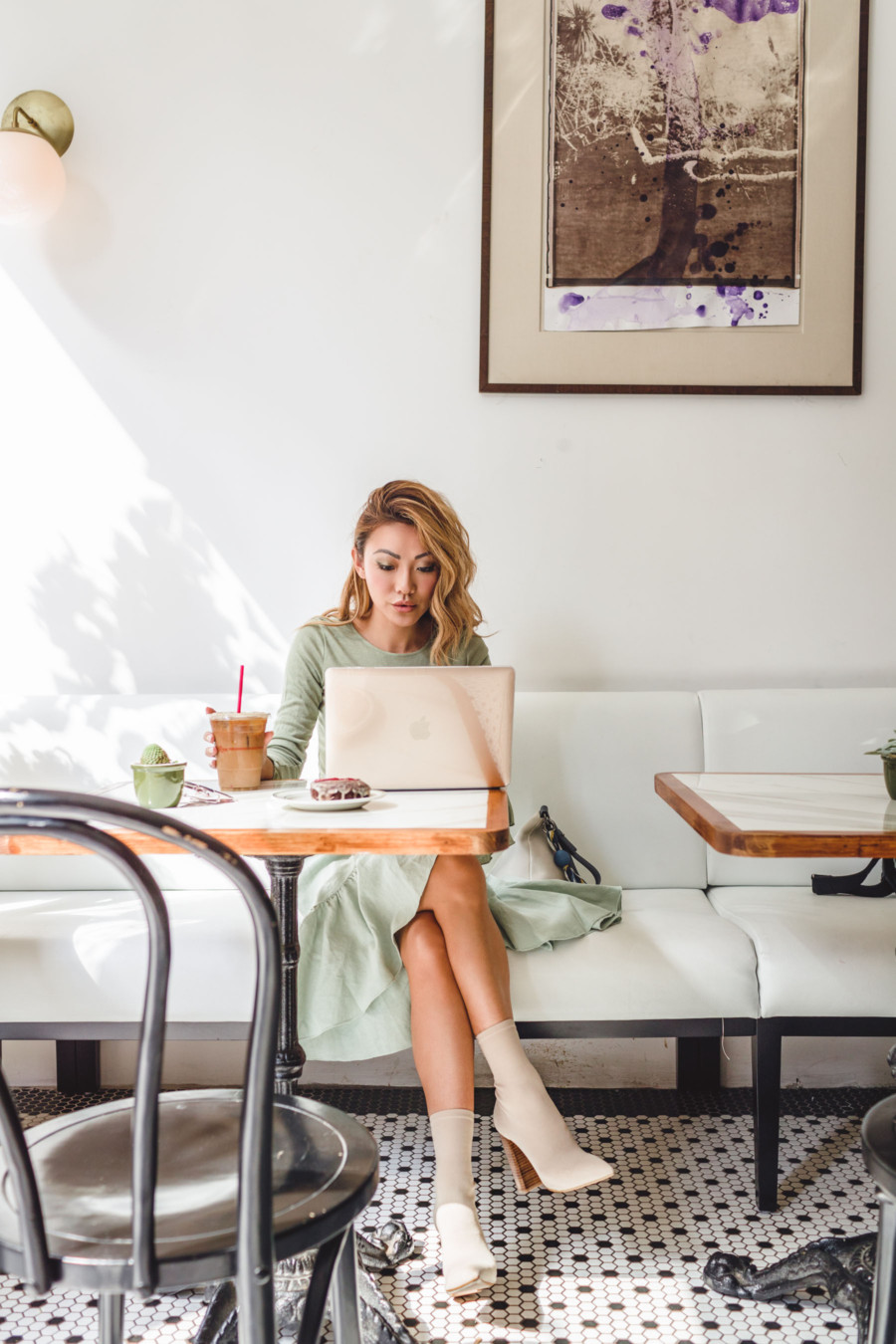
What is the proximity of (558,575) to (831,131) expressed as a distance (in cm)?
119

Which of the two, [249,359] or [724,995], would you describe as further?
[249,359]

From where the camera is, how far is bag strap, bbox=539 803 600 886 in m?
2.03

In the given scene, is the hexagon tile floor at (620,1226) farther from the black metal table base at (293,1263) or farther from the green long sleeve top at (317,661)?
the green long sleeve top at (317,661)

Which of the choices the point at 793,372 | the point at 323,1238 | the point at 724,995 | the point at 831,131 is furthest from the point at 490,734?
the point at 831,131

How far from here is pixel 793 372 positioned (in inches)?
95.9

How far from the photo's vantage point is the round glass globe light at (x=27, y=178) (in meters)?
2.26

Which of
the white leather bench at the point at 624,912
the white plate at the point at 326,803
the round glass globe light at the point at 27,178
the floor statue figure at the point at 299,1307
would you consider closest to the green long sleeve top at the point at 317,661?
the white leather bench at the point at 624,912

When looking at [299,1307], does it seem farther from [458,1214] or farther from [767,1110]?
[767,1110]

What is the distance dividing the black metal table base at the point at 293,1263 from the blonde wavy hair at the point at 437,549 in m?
0.65

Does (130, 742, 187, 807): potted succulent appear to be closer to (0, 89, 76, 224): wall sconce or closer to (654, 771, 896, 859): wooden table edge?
(654, 771, 896, 859): wooden table edge

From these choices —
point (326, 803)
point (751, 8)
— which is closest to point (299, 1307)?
point (326, 803)

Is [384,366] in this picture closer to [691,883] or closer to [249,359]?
[249,359]

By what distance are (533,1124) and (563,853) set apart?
632mm

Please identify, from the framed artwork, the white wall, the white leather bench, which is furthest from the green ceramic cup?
the framed artwork
